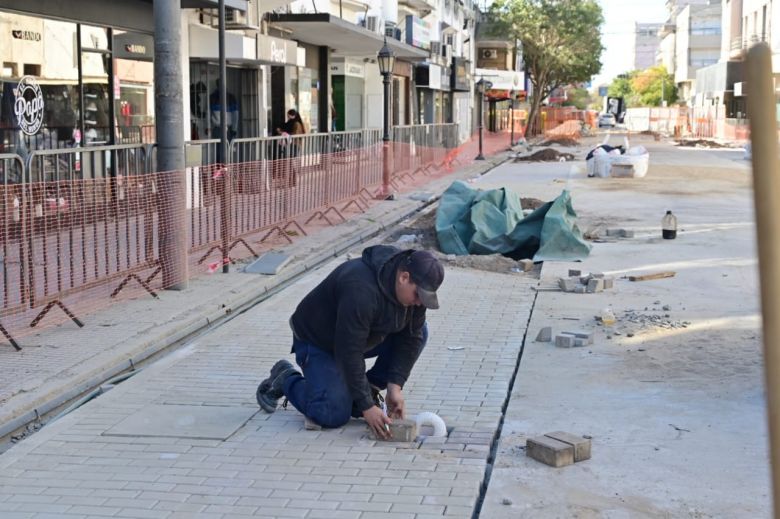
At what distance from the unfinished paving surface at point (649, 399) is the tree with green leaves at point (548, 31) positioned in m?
57.2

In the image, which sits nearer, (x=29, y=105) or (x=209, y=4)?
(x=29, y=105)

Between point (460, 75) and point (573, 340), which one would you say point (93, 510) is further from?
point (460, 75)

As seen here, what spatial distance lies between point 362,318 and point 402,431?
789 millimetres

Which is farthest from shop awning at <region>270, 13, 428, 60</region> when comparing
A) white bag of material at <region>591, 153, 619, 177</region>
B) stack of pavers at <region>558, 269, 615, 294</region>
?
stack of pavers at <region>558, 269, 615, 294</region>

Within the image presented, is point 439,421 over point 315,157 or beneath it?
beneath

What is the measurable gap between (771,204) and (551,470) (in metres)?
3.97

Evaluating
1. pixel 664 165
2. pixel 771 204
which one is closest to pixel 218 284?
pixel 771 204

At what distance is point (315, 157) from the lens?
56.9ft

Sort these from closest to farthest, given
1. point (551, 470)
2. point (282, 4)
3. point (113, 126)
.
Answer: point (551, 470) → point (113, 126) → point (282, 4)

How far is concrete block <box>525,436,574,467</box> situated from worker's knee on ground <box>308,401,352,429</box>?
1.12 meters

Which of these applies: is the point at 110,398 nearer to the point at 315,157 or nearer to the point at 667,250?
the point at 667,250

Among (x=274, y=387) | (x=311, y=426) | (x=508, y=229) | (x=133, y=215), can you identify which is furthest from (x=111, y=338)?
(x=508, y=229)

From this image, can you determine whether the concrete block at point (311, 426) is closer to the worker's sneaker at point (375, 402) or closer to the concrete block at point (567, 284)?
the worker's sneaker at point (375, 402)

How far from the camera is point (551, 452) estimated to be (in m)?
5.45
